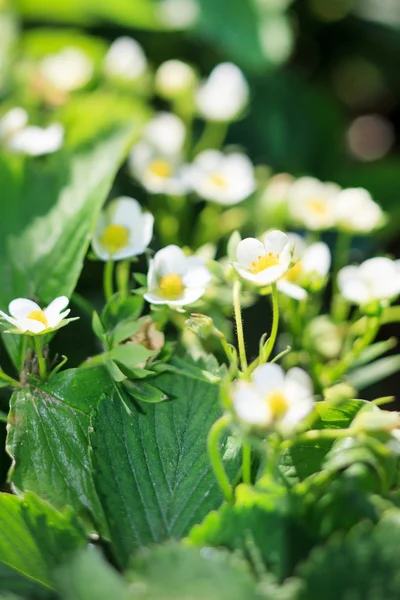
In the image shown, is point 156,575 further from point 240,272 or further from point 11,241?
point 11,241

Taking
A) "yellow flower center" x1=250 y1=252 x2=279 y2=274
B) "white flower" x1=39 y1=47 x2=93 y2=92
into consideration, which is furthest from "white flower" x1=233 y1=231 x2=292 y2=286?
"white flower" x1=39 y1=47 x2=93 y2=92

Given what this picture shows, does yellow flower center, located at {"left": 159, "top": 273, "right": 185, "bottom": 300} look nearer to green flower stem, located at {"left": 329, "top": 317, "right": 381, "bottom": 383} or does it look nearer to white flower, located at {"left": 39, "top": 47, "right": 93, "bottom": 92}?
green flower stem, located at {"left": 329, "top": 317, "right": 381, "bottom": 383}

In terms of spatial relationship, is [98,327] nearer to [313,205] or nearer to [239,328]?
[239,328]

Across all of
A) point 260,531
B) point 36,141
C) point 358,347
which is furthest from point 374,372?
point 36,141

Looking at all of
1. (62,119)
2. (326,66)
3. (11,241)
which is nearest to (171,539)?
(11,241)

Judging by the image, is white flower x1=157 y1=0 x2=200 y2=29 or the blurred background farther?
white flower x1=157 y1=0 x2=200 y2=29
